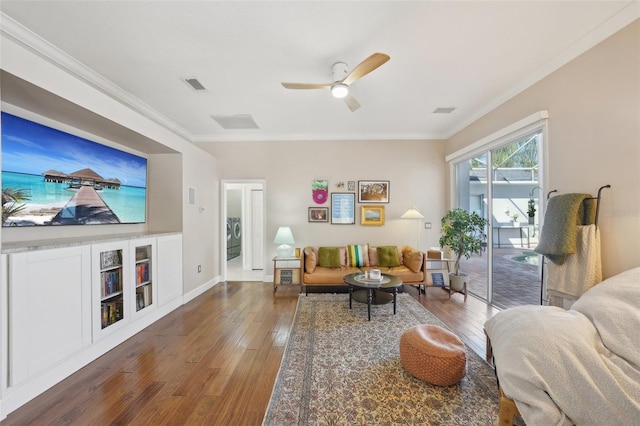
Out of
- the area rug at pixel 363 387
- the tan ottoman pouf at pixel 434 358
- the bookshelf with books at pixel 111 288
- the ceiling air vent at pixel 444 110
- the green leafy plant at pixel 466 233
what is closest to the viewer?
the area rug at pixel 363 387

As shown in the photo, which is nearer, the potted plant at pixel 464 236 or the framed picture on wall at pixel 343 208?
the potted plant at pixel 464 236

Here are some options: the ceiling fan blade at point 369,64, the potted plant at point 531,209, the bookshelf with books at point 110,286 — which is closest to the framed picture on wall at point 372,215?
the potted plant at point 531,209

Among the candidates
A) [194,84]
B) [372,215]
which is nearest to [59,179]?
[194,84]

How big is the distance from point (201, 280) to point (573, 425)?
4564mm

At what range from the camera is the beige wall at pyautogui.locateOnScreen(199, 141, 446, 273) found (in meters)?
4.91

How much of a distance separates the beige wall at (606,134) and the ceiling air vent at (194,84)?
3.98 metres

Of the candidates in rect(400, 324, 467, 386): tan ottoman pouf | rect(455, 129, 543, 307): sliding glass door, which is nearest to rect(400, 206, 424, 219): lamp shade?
rect(455, 129, 543, 307): sliding glass door

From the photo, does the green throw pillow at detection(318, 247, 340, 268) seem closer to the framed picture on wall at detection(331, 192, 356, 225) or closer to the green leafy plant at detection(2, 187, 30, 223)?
the framed picture on wall at detection(331, 192, 356, 225)

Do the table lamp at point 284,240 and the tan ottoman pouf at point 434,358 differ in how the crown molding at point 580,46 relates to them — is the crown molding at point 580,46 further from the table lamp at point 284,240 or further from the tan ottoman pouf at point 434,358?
the table lamp at point 284,240

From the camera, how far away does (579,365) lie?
1.29 metres

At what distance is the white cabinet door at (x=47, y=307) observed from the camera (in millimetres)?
1706

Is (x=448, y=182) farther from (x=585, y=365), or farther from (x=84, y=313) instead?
(x=84, y=313)

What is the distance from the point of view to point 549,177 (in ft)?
8.80

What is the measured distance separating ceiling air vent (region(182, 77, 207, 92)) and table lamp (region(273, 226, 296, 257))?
2533 millimetres
